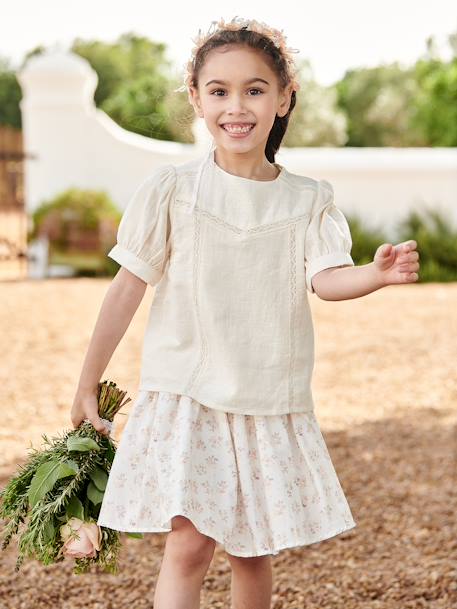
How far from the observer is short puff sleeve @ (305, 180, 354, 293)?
86.6 inches

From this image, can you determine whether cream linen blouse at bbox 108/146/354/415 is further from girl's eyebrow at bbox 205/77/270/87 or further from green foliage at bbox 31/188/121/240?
green foliage at bbox 31/188/121/240

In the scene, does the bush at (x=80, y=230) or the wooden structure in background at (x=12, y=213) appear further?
the wooden structure in background at (x=12, y=213)

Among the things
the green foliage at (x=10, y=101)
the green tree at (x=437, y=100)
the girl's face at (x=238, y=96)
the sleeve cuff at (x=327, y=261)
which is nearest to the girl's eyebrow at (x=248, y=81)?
the girl's face at (x=238, y=96)

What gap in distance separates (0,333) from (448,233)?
6334 millimetres

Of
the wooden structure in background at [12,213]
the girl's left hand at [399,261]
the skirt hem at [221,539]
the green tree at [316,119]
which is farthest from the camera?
the green tree at [316,119]

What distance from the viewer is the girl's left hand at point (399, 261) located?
1986 mm

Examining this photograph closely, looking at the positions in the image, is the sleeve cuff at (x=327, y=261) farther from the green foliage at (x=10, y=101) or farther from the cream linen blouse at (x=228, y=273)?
the green foliage at (x=10, y=101)

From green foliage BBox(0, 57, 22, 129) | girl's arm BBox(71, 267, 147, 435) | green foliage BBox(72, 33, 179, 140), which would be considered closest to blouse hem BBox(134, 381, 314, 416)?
girl's arm BBox(71, 267, 147, 435)

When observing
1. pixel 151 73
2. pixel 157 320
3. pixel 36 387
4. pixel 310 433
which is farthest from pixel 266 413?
pixel 151 73

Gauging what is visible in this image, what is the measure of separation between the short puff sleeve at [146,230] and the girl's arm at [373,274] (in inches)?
14.2

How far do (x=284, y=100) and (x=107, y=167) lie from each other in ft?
34.9

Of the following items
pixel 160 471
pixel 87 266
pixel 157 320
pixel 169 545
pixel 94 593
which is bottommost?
pixel 87 266

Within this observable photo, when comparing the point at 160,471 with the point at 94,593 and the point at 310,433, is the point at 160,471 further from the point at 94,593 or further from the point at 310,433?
the point at 94,593

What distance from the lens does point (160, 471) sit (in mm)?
2152
